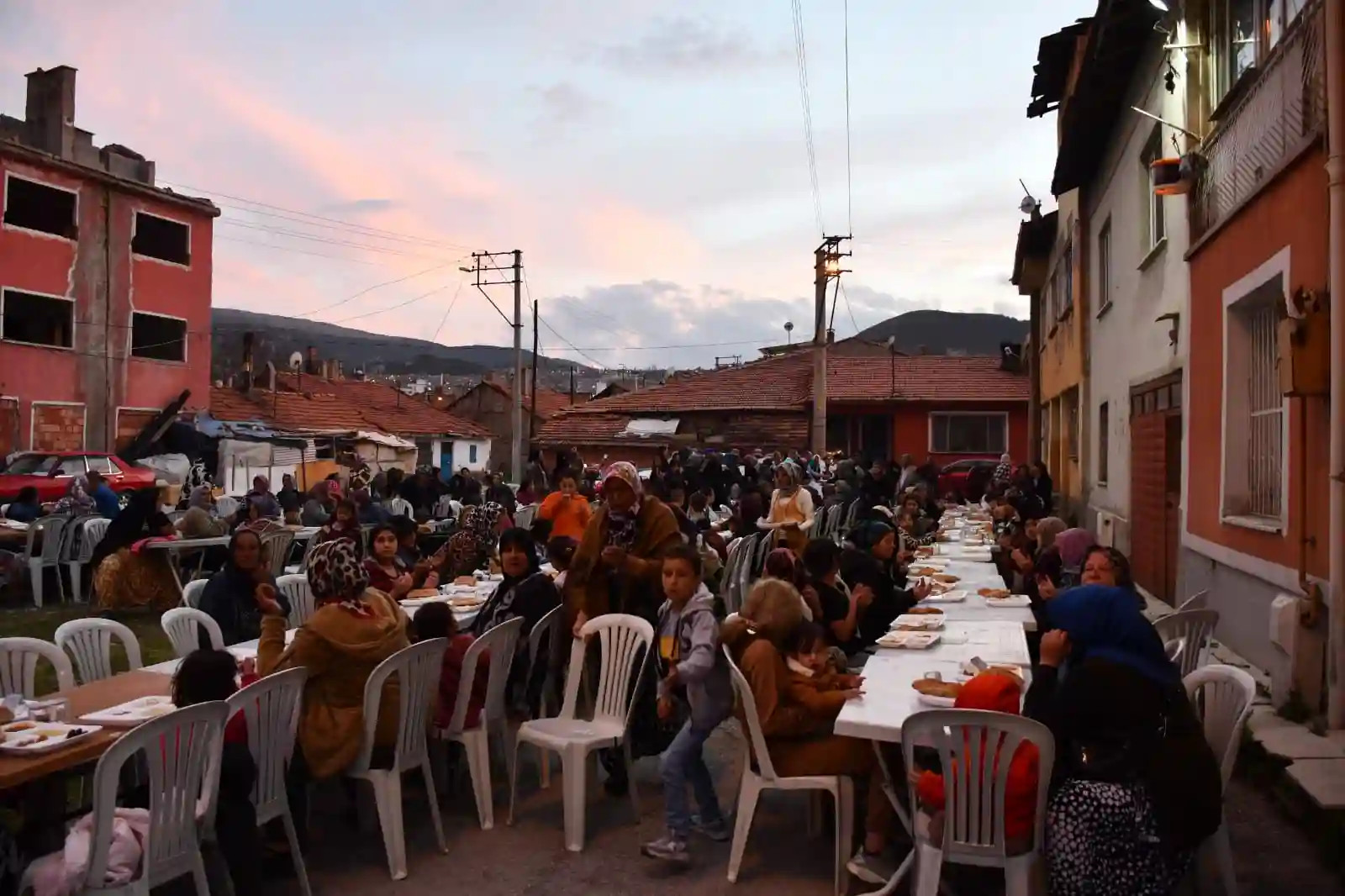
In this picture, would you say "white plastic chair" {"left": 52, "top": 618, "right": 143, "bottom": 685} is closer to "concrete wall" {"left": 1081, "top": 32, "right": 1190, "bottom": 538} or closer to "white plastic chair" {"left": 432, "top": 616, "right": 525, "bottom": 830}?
"white plastic chair" {"left": 432, "top": 616, "right": 525, "bottom": 830}

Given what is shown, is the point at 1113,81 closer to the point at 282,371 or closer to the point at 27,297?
the point at 27,297

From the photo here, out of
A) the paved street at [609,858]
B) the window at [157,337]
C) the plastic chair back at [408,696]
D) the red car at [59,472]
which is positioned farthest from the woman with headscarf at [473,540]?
the window at [157,337]

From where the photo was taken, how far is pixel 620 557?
6.31 m

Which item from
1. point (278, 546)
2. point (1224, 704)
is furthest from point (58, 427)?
point (1224, 704)

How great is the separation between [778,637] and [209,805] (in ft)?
7.43

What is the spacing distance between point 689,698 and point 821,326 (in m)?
21.0

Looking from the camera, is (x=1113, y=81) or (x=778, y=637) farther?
(x=1113, y=81)

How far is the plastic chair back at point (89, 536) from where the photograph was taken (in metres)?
12.5

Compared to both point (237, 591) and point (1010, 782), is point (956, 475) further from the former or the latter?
point (1010, 782)

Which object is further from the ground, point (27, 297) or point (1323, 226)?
point (27, 297)

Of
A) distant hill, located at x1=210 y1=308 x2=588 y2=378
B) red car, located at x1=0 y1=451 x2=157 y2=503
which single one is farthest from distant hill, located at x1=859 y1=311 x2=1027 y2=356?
red car, located at x1=0 y1=451 x2=157 y2=503

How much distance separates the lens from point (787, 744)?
462 cm

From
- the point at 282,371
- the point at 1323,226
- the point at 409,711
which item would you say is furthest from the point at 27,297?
the point at 1323,226

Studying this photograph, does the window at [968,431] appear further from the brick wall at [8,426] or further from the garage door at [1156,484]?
the brick wall at [8,426]
